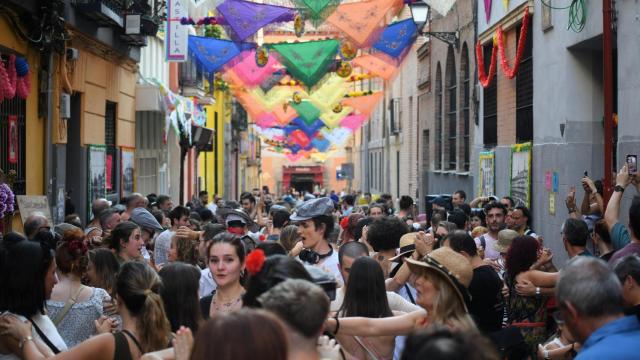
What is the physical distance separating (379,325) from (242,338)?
2184mm

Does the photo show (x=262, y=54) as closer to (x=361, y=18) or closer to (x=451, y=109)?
(x=361, y=18)

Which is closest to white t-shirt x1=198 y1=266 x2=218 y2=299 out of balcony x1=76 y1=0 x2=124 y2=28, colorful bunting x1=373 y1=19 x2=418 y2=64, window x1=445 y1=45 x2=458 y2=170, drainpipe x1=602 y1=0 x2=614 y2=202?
drainpipe x1=602 y1=0 x2=614 y2=202

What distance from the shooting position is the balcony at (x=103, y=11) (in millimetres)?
16672

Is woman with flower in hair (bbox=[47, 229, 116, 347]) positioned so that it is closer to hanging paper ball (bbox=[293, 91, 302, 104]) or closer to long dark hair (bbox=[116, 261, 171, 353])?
long dark hair (bbox=[116, 261, 171, 353])

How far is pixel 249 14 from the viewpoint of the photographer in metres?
20.4

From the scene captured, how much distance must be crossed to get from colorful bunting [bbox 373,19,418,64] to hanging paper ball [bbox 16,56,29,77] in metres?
10.2

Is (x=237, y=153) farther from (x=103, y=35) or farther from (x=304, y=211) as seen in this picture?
(x=304, y=211)

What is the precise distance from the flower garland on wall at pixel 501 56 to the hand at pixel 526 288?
1015cm

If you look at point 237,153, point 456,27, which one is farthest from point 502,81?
point 237,153

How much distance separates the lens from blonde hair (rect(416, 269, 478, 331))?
210 inches

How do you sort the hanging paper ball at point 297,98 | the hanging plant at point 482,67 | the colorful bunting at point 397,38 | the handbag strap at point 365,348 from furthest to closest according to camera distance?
the hanging paper ball at point 297,98
the colorful bunting at point 397,38
the hanging plant at point 482,67
the handbag strap at point 365,348

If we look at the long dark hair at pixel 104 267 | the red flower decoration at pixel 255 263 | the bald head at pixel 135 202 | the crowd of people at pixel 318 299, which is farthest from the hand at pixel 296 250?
the bald head at pixel 135 202

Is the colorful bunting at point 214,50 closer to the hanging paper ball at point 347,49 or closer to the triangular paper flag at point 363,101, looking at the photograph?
the hanging paper ball at point 347,49

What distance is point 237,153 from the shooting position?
5481cm
